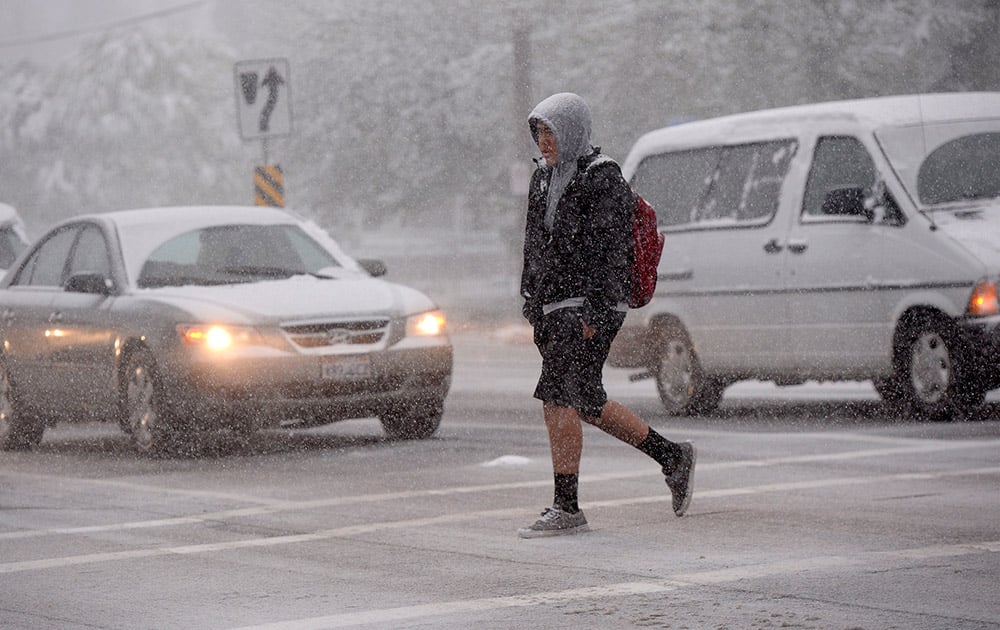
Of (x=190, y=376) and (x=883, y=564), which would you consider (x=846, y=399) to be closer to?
(x=190, y=376)

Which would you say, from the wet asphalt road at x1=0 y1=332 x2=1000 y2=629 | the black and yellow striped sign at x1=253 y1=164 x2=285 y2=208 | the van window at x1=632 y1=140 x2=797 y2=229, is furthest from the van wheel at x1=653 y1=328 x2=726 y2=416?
the black and yellow striped sign at x1=253 y1=164 x2=285 y2=208

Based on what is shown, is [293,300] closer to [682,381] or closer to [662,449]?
[682,381]

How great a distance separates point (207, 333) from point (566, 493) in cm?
436

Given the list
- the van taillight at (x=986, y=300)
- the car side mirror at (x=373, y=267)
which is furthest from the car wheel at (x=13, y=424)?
the van taillight at (x=986, y=300)

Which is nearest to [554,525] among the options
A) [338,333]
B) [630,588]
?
[630,588]

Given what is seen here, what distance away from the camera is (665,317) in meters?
14.8

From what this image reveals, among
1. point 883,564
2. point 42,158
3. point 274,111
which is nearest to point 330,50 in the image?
point 42,158

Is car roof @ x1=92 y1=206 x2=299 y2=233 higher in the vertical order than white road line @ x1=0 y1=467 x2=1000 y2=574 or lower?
higher

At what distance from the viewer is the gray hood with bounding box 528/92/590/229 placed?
27.4 ft

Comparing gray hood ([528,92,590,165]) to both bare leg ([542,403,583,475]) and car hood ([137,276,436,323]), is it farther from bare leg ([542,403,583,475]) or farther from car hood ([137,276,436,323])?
car hood ([137,276,436,323])

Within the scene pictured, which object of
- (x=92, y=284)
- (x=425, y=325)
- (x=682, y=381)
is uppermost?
(x=92, y=284)

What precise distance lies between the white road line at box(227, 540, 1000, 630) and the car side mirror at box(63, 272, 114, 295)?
6757 mm

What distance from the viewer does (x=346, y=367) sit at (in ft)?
40.6

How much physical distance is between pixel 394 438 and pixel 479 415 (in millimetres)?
1818
